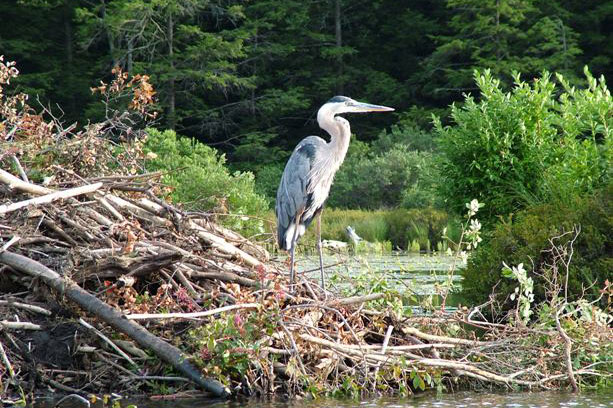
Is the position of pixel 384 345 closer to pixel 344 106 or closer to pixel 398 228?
pixel 344 106

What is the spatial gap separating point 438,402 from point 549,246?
2867mm

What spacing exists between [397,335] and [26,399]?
7.78 feet

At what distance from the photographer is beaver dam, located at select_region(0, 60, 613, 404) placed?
6.24 metres

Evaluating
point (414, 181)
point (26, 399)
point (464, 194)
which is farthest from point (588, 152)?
point (414, 181)

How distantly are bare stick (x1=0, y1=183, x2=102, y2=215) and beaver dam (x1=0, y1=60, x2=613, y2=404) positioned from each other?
1 cm

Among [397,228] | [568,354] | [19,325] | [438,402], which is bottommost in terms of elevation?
[397,228]

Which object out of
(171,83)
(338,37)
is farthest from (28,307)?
(338,37)

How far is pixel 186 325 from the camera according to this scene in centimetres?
653

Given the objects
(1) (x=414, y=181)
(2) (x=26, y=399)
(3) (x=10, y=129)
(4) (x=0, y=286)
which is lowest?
(1) (x=414, y=181)

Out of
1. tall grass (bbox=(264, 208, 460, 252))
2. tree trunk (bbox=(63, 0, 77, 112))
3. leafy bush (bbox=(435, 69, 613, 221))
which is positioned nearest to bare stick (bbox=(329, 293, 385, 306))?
leafy bush (bbox=(435, 69, 613, 221))

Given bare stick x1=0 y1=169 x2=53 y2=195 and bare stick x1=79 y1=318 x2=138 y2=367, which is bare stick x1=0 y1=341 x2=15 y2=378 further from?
bare stick x1=0 y1=169 x2=53 y2=195

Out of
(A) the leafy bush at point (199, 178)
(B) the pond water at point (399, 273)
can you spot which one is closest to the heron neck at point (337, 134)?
(B) the pond water at point (399, 273)

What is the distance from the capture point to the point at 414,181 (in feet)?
84.5

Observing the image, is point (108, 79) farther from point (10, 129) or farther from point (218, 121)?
point (10, 129)
